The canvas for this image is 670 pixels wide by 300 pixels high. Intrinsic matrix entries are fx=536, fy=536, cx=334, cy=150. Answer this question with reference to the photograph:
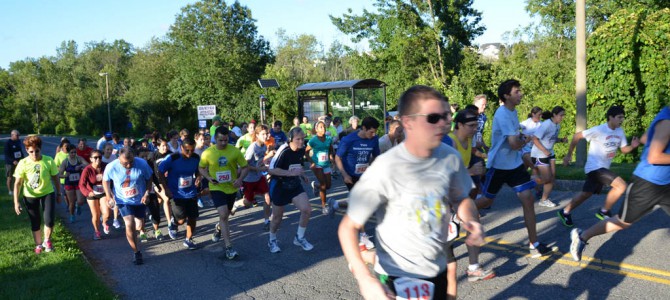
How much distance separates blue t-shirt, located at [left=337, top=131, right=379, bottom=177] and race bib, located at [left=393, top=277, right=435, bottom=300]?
17.4 ft

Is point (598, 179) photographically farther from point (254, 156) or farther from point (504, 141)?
point (254, 156)

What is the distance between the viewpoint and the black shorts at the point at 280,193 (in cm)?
757

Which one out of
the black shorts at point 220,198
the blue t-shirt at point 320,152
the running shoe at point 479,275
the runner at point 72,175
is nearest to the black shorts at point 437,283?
the running shoe at point 479,275

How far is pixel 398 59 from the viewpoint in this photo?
3200 cm

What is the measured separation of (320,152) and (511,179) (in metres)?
4.78

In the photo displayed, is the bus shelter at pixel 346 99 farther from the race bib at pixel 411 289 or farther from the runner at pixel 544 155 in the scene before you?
the race bib at pixel 411 289

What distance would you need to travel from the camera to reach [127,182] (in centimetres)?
750

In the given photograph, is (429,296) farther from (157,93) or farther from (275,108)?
(157,93)

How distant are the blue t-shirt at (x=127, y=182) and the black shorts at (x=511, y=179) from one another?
4.72 m

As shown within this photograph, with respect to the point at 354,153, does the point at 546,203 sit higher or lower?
lower

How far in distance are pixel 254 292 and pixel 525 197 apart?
10.7ft

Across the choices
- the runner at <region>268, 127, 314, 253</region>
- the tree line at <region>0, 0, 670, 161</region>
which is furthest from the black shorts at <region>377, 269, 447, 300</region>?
the tree line at <region>0, 0, 670, 161</region>

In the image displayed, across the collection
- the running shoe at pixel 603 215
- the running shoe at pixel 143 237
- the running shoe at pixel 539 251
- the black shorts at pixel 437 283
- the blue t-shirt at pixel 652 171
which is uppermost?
the blue t-shirt at pixel 652 171

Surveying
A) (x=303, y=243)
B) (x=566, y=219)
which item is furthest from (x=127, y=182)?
(x=566, y=219)
